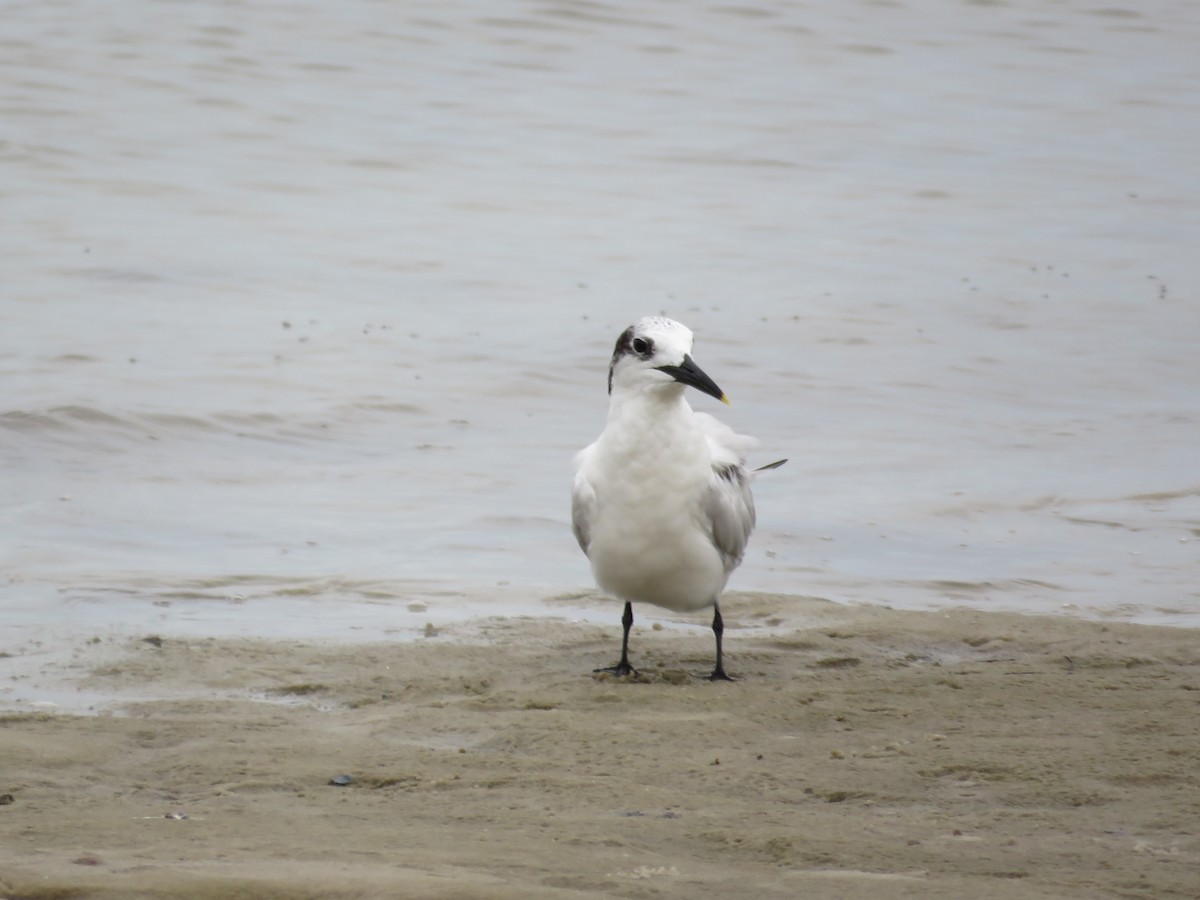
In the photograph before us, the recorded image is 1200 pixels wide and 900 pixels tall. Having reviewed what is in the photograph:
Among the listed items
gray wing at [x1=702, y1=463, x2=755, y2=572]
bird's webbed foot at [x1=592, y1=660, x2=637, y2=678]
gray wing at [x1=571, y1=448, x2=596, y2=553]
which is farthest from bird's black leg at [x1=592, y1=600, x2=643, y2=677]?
gray wing at [x1=702, y1=463, x2=755, y2=572]

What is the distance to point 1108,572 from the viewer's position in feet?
26.2

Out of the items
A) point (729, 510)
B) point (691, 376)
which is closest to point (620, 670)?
point (729, 510)

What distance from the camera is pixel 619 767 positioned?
478 cm

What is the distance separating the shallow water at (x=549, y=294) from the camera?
810 cm

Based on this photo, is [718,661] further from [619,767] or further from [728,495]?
[619,767]

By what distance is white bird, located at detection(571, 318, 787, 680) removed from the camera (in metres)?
6.24

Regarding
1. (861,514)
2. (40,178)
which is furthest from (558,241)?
(861,514)

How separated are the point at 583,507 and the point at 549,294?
779cm

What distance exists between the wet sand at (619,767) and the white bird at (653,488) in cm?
33

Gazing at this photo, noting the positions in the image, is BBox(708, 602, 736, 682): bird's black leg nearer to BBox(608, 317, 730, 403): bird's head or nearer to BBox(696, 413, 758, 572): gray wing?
BBox(696, 413, 758, 572): gray wing

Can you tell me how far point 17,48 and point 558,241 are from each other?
8.27 meters

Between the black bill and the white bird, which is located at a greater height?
the black bill

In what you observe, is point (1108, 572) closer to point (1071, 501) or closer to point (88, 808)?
point (1071, 501)

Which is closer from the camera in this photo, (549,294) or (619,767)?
(619,767)
